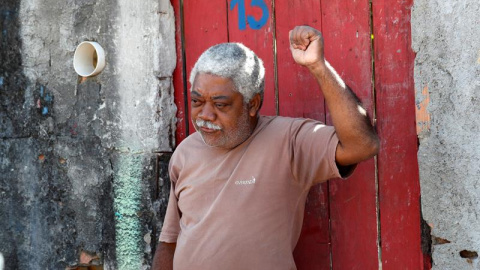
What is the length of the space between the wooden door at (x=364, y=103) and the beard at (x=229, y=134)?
1.50ft

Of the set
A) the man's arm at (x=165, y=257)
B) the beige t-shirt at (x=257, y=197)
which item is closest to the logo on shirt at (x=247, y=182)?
the beige t-shirt at (x=257, y=197)

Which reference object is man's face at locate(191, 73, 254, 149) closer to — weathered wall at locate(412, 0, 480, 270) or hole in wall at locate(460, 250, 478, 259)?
weathered wall at locate(412, 0, 480, 270)

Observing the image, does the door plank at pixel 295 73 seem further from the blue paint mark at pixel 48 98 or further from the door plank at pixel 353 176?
the blue paint mark at pixel 48 98

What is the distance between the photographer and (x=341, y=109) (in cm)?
200

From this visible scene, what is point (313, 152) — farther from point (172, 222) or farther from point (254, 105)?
point (172, 222)

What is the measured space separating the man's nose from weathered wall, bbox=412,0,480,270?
2.49 feet

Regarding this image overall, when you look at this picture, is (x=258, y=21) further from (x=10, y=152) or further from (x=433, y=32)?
(x=10, y=152)

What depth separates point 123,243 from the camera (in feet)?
10.2

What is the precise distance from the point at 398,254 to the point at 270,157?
2.26 ft

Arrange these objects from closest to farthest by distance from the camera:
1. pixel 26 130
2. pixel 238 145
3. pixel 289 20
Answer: pixel 238 145, pixel 289 20, pixel 26 130

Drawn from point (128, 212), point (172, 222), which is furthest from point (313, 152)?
point (128, 212)

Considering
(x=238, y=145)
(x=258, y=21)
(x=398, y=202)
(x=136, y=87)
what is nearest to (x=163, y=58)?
(x=136, y=87)

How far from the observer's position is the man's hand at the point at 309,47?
2.04 metres

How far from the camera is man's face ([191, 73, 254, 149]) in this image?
2.30m
